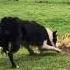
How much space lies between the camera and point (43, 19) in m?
15.2

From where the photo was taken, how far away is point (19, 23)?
7.82 meters

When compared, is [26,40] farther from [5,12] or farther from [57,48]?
[5,12]

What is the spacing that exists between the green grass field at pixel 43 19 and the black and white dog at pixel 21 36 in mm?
278

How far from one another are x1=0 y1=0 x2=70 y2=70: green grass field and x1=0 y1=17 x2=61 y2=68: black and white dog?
0.28m

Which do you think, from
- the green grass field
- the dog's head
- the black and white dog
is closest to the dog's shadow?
the green grass field

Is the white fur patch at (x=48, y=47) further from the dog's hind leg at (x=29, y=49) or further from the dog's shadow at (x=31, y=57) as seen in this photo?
the dog's hind leg at (x=29, y=49)

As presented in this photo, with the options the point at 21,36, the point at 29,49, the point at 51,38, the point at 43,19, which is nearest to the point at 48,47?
the point at 51,38

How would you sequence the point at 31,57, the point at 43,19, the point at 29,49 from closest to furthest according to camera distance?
the point at 31,57 < the point at 29,49 < the point at 43,19

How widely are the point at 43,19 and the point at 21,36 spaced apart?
292 inches

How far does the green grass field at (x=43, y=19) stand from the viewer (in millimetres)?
7801

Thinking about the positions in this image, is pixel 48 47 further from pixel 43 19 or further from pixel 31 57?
pixel 43 19

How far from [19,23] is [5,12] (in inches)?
374

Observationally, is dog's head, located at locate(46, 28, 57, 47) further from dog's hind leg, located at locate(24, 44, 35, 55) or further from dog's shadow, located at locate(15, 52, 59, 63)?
dog's hind leg, located at locate(24, 44, 35, 55)

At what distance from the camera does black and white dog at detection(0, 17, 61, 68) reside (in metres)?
7.54
